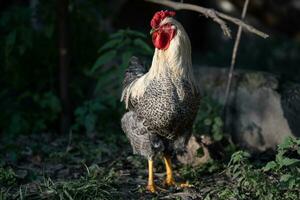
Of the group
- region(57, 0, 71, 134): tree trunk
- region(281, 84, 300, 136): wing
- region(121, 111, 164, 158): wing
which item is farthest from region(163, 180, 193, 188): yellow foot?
region(57, 0, 71, 134): tree trunk

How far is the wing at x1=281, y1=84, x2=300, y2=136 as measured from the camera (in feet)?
21.3

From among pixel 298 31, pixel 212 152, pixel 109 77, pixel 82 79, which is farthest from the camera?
pixel 298 31

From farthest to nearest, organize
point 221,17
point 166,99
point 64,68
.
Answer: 1. point 64,68
2. point 221,17
3. point 166,99

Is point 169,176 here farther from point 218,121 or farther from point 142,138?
point 218,121

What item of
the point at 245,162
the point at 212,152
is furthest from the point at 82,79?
the point at 245,162

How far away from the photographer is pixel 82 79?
26.5 feet

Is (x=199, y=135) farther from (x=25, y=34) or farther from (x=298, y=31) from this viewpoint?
(x=298, y=31)

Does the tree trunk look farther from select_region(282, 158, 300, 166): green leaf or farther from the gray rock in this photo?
select_region(282, 158, 300, 166): green leaf

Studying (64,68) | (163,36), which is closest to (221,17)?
(163,36)

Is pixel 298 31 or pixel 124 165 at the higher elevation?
pixel 298 31

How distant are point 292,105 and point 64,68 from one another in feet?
9.04

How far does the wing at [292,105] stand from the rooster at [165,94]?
5.26 feet

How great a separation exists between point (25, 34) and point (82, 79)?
1.09 metres

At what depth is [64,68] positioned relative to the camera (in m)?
7.48
